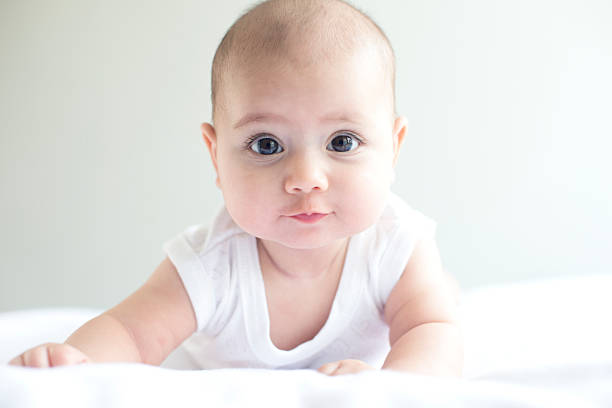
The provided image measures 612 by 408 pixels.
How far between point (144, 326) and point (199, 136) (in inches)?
32.5

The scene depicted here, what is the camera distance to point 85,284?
170cm

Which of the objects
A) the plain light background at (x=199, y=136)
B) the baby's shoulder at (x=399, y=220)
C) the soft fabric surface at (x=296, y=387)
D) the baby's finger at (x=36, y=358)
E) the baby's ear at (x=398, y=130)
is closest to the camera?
the soft fabric surface at (x=296, y=387)

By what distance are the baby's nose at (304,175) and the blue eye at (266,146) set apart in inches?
1.5

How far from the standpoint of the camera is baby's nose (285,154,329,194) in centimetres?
73

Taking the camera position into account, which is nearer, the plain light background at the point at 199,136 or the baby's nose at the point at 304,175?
the baby's nose at the point at 304,175

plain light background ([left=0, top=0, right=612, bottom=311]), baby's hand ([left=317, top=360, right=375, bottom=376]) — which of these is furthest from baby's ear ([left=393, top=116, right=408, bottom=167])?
plain light background ([left=0, top=0, right=612, bottom=311])

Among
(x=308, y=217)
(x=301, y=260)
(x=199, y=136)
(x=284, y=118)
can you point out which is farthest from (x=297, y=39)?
(x=199, y=136)

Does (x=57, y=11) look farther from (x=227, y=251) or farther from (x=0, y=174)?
(x=227, y=251)

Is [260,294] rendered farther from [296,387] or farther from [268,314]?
[296,387]

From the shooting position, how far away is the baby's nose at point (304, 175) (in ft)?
2.41

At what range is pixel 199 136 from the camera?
1592mm

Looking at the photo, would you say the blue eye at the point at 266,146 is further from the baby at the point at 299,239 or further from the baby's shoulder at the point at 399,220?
the baby's shoulder at the point at 399,220

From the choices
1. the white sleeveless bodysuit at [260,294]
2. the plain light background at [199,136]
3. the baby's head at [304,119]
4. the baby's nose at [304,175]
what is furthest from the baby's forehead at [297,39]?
the plain light background at [199,136]

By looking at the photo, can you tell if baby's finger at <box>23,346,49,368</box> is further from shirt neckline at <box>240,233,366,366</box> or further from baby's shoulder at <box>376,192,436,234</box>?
baby's shoulder at <box>376,192,436,234</box>
